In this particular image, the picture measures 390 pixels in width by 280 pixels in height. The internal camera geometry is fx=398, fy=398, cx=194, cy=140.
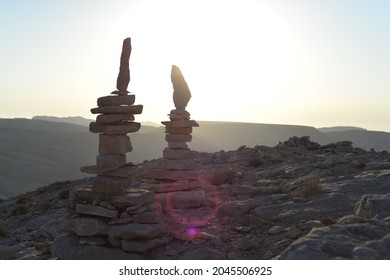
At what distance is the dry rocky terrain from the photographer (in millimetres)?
6730

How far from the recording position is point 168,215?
41.7 feet

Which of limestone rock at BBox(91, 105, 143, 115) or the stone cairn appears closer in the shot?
the stone cairn

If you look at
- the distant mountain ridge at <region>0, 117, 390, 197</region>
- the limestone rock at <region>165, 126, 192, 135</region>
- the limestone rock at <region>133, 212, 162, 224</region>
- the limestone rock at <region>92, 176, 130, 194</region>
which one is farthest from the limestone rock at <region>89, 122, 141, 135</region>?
the distant mountain ridge at <region>0, 117, 390, 197</region>

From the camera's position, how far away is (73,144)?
106125 mm

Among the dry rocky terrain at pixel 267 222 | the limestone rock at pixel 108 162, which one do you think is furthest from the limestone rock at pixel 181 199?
the limestone rock at pixel 108 162

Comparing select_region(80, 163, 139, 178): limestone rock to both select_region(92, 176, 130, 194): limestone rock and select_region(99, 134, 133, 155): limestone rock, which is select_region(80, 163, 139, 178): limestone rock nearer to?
select_region(92, 176, 130, 194): limestone rock

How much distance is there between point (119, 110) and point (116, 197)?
253 centimetres

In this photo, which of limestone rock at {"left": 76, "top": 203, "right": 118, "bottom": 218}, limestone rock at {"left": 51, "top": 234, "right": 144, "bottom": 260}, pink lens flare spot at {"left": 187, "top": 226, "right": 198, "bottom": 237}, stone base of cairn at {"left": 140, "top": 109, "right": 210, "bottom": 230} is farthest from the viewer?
stone base of cairn at {"left": 140, "top": 109, "right": 210, "bottom": 230}

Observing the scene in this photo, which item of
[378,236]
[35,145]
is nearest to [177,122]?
[378,236]

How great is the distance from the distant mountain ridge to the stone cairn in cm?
4423

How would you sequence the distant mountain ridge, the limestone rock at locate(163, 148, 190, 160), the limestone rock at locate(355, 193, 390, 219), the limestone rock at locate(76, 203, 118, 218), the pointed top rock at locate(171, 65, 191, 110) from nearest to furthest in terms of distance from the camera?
the limestone rock at locate(355, 193, 390, 219)
the limestone rock at locate(76, 203, 118, 218)
the limestone rock at locate(163, 148, 190, 160)
the pointed top rock at locate(171, 65, 191, 110)
the distant mountain ridge

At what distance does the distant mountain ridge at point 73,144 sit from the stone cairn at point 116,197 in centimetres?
4423

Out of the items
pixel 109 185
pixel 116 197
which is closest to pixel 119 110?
pixel 109 185

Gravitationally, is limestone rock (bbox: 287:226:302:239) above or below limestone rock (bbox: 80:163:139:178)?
below
